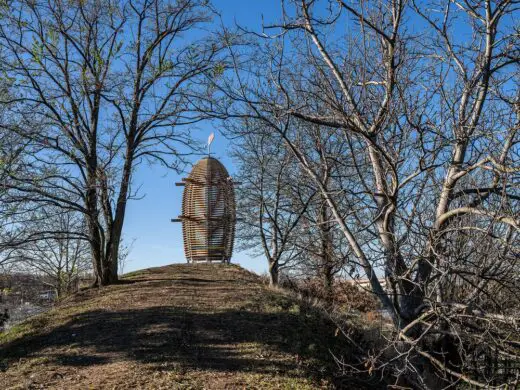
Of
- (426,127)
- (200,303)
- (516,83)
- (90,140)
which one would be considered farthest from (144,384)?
(90,140)

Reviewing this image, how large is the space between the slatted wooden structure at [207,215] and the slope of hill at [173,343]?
4644mm

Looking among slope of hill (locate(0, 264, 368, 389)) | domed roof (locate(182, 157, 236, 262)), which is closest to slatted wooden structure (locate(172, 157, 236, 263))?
domed roof (locate(182, 157, 236, 262))

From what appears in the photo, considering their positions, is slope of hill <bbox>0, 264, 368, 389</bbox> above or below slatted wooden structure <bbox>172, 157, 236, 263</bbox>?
below

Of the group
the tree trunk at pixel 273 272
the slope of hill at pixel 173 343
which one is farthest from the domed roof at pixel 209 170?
the slope of hill at pixel 173 343

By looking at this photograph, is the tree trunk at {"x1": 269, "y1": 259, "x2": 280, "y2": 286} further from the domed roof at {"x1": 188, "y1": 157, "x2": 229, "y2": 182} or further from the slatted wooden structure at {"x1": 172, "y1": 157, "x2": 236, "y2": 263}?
the domed roof at {"x1": 188, "y1": 157, "x2": 229, "y2": 182}

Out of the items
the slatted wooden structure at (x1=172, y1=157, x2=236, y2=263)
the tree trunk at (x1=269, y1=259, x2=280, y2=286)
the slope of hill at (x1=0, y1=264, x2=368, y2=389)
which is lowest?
the slope of hill at (x1=0, y1=264, x2=368, y2=389)

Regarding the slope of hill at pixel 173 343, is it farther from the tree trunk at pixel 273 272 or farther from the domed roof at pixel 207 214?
the domed roof at pixel 207 214

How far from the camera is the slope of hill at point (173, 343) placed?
5.88 meters

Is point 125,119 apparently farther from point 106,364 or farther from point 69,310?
point 106,364

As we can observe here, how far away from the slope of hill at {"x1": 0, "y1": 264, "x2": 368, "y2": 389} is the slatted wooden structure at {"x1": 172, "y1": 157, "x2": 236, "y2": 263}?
15.2ft

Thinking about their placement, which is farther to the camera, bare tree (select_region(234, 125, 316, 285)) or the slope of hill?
bare tree (select_region(234, 125, 316, 285))

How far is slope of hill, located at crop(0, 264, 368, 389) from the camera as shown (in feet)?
19.3

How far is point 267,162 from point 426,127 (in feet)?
24.4

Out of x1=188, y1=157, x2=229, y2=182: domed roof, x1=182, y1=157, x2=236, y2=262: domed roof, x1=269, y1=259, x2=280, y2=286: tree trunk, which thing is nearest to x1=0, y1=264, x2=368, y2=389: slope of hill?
x1=269, y1=259, x2=280, y2=286: tree trunk
